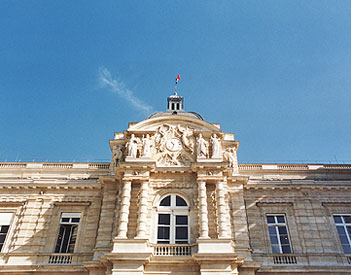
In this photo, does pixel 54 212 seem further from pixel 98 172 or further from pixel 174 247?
pixel 174 247

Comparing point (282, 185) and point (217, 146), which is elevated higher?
point (217, 146)

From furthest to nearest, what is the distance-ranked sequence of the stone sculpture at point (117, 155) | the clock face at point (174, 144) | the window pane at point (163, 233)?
the stone sculpture at point (117, 155)
the clock face at point (174, 144)
the window pane at point (163, 233)

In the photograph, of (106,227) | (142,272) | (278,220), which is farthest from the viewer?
Answer: (278,220)

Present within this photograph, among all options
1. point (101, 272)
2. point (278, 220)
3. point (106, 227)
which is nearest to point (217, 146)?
point (278, 220)


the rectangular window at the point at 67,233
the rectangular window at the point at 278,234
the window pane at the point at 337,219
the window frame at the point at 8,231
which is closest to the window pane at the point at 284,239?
the rectangular window at the point at 278,234

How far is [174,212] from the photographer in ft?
63.3

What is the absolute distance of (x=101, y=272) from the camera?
57.3 feet

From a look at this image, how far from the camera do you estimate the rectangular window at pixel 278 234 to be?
1939 cm

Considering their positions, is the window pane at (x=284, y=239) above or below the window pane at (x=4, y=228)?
below

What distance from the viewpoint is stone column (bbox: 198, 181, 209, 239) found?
57.7 ft

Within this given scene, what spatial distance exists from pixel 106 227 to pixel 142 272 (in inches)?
160

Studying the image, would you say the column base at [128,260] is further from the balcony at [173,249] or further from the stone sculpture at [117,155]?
the stone sculpture at [117,155]

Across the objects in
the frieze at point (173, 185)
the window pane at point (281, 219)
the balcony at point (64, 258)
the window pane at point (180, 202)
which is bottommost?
the balcony at point (64, 258)

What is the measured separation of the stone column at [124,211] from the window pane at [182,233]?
2989 mm
